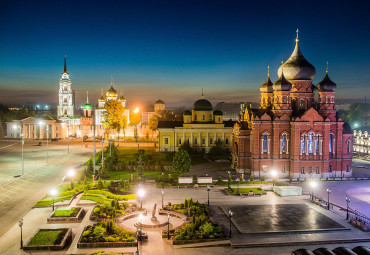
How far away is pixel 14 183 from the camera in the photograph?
137ft

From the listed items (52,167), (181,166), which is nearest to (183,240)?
(181,166)

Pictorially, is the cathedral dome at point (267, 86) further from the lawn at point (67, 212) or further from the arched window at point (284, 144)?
the lawn at point (67, 212)

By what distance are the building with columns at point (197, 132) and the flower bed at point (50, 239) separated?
48.5 metres

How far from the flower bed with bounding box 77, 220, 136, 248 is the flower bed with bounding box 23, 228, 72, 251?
1.05 m

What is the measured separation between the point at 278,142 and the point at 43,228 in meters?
31.5

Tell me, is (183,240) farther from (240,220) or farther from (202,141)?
(202,141)

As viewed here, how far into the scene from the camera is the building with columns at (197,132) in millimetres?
72875

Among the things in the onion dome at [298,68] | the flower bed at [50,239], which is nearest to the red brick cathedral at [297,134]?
the onion dome at [298,68]

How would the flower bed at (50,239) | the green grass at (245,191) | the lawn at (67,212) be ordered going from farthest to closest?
the green grass at (245,191) < the lawn at (67,212) < the flower bed at (50,239)

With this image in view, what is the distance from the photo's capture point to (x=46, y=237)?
77.3 feet

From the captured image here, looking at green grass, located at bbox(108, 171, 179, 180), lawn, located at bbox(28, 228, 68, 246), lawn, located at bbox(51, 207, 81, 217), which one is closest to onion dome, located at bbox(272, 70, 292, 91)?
green grass, located at bbox(108, 171, 179, 180)

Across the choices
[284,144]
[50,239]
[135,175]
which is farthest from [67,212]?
[284,144]

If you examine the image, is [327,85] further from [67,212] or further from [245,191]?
[67,212]

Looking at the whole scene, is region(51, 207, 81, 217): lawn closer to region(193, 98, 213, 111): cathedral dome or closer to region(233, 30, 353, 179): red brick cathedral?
region(233, 30, 353, 179): red brick cathedral
